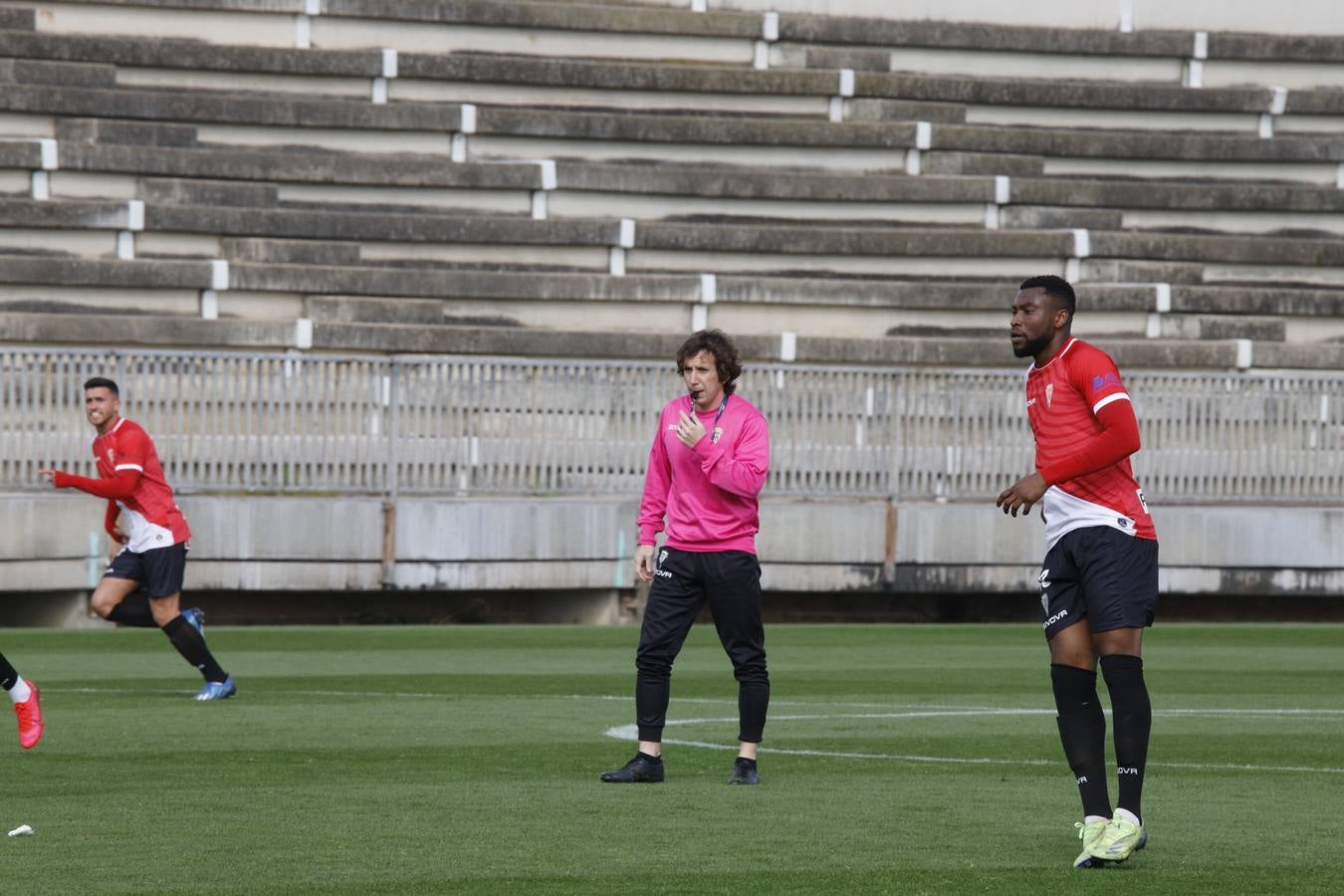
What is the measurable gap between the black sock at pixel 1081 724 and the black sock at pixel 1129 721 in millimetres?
63

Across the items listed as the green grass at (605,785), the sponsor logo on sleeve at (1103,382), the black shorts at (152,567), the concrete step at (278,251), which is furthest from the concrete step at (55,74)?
the sponsor logo on sleeve at (1103,382)

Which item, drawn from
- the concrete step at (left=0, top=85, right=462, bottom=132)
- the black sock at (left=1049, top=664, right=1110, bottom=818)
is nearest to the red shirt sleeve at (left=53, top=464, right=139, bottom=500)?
the black sock at (left=1049, top=664, right=1110, bottom=818)

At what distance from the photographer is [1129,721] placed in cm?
723

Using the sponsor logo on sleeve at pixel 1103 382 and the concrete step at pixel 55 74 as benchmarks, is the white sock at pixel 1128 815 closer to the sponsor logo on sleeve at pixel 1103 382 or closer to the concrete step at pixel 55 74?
the sponsor logo on sleeve at pixel 1103 382

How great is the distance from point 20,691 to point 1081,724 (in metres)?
5.00

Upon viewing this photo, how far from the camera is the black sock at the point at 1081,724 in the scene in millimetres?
7195

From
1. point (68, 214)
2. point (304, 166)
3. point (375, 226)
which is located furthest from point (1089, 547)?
point (304, 166)

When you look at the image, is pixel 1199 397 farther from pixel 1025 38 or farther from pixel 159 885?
pixel 159 885

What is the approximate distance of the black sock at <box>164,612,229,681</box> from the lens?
1253 centimetres

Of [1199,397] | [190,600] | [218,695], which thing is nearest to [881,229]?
[1199,397]

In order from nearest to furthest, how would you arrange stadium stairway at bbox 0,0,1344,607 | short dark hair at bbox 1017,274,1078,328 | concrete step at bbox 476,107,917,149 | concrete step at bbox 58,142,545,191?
short dark hair at bbox 1017,274,1078,328 < stadium stairway at bbox 0,0,1344,607 < concrete step at bbox 58,142,545,191 < concrete step at bbox 476,107,917,149

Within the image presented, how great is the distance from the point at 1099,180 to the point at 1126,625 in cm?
2070

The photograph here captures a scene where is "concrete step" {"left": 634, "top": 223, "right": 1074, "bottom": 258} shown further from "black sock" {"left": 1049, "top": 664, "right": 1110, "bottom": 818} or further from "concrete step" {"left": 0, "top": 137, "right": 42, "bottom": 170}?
"black sock" {"left": 1049, "top": 664, "right": 1110, "bottom": 818}

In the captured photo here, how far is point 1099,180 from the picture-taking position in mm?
27094
